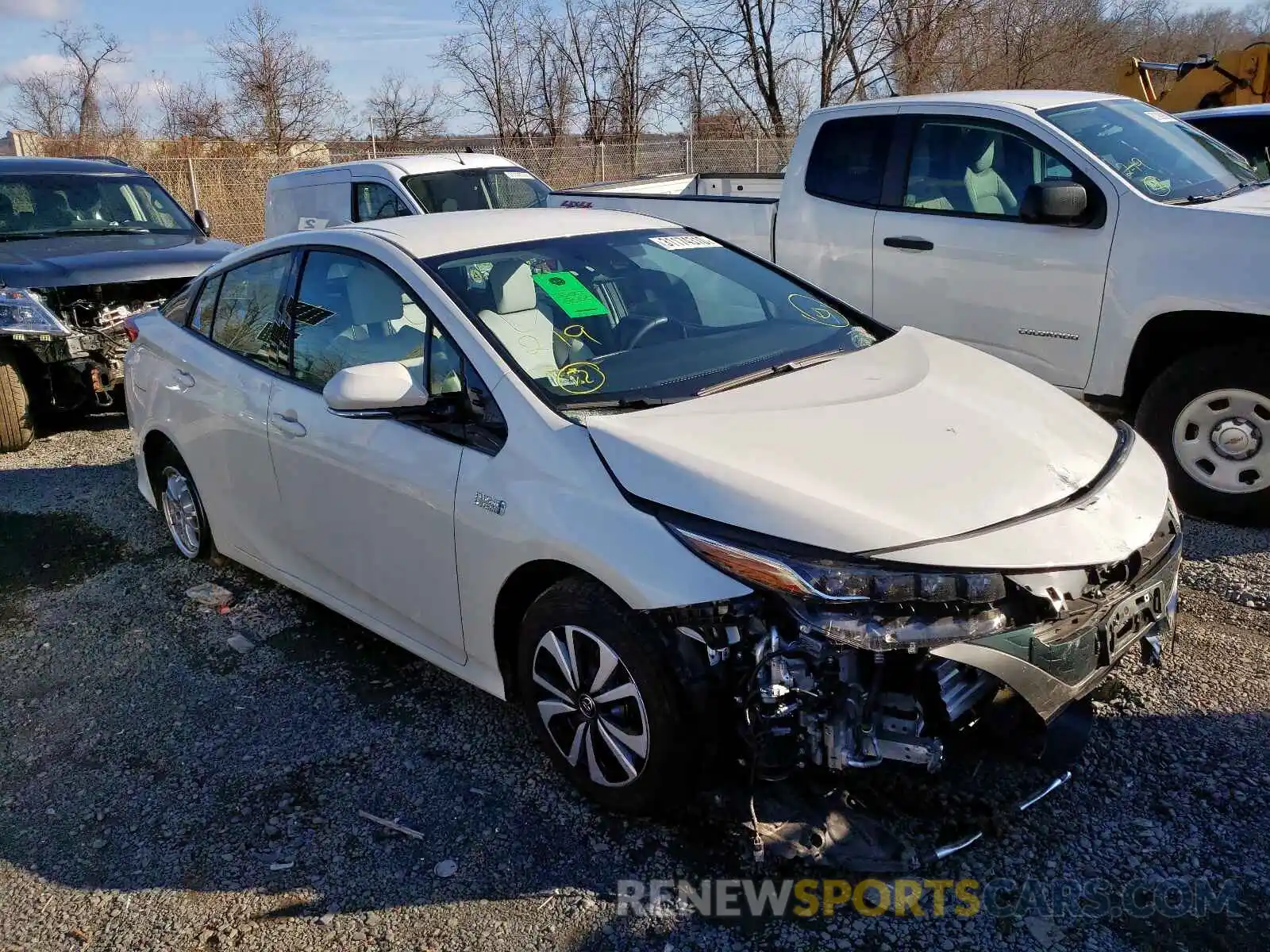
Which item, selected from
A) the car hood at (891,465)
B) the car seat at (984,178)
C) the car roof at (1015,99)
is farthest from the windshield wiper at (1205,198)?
the car hood at (891,465)

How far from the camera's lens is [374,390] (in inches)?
125

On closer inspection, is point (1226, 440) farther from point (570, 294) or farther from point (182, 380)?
point (182, 380)

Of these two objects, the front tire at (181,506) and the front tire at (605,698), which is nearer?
the front tire at (605,698)

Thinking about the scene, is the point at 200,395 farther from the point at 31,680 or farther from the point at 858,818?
the point at 858,818

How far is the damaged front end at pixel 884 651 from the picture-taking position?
247 centimetres

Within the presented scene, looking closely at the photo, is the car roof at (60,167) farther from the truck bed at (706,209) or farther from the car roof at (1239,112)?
the car roof at (1239,112)

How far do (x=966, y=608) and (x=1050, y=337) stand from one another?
11.0 feet

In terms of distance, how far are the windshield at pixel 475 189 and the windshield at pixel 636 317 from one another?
649cm

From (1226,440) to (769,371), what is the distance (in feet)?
9.11

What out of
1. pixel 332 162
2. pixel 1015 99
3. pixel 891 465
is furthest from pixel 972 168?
pixel 332 162

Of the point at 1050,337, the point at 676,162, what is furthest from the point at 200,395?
the point at 676,162

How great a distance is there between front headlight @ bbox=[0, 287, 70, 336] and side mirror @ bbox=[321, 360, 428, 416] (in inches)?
206

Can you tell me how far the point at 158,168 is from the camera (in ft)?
58.2

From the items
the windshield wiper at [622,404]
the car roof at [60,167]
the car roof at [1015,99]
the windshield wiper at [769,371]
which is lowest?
the windshield wiper at [622,404]
